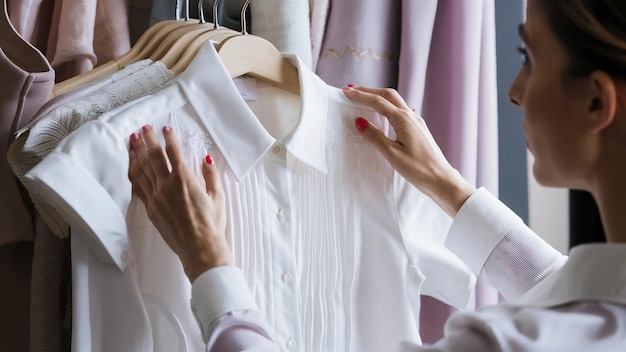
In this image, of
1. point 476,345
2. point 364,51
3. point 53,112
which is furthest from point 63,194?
point 364,51

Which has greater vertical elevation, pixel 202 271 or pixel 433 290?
pixel 202 271

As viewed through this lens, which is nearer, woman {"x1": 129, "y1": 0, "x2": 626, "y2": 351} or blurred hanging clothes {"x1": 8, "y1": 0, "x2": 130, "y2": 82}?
woman {"x1": 129, "y1": 0, "x2": 626, "y2": 351}

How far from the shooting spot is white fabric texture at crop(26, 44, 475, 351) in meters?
0.81

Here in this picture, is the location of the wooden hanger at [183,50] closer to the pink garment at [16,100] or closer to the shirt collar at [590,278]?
the pink garment at [16,100]

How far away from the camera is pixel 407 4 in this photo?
1.15m

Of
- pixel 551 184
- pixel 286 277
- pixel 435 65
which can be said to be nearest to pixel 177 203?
pixel 286 277

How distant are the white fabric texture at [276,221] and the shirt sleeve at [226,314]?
78 millimetres

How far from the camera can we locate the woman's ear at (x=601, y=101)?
0.69 metres

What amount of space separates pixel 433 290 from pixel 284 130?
315 millimetres

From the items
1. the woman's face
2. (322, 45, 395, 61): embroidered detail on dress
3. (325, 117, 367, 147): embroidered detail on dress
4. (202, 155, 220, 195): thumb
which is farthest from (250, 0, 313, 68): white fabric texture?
the woman's face

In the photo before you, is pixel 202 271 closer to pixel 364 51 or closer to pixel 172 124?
pixel 172 124

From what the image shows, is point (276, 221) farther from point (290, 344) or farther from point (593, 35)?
point (593, 35)

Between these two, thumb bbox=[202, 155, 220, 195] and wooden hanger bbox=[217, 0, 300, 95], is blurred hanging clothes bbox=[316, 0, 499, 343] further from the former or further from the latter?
thumb bbox=[202, 155, 220, 195]

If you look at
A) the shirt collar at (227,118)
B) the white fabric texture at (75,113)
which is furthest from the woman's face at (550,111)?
the white fabric texture at (75,113)
